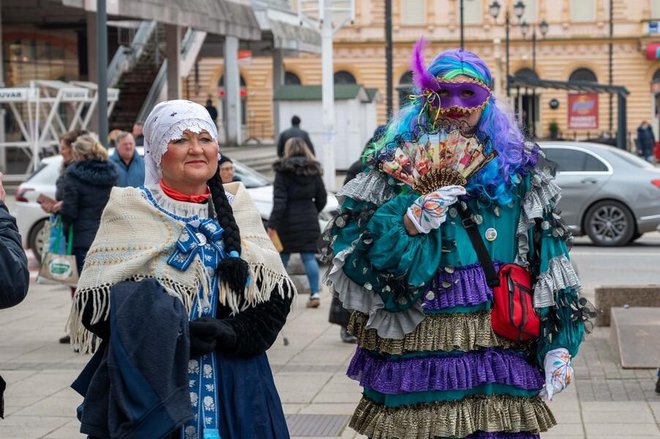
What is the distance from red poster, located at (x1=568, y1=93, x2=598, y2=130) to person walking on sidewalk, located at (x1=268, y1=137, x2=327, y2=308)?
1319 inches

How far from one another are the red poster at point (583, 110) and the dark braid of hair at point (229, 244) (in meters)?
42.0

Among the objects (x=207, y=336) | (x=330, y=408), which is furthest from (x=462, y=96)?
(x=330, y=408)

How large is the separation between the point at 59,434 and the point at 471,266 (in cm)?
357

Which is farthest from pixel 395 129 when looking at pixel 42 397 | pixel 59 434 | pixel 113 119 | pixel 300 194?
pixel 113 119

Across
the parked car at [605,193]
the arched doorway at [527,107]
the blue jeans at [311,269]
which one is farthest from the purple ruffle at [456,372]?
the parked car at [605,193]

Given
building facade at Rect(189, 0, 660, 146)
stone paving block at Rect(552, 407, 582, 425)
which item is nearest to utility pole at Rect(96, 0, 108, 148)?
stone paving block at Rect(552, 407, 582, 425)

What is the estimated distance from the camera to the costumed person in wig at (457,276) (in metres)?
4.46

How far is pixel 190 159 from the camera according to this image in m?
3.93

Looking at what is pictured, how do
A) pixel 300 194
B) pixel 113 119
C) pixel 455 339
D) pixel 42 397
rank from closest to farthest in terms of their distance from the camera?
pixel 455 339
pixel 42 397
pixel 300 194
pixel 113 119

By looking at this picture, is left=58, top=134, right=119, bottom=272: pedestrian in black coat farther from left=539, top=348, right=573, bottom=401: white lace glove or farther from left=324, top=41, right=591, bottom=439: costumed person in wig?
left=539, top=348, right=573, bottom=401: white lace glove

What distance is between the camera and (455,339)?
14.6ft

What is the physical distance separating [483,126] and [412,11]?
7084 cm

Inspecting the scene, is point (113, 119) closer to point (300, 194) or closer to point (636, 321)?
point (300, 194)

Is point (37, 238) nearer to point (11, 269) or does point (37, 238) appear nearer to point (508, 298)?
point (508, 298)
